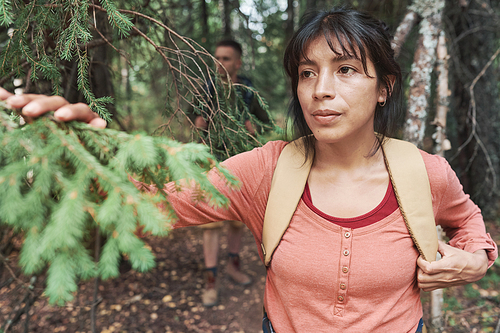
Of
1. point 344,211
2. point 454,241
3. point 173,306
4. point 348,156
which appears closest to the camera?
point 344,211

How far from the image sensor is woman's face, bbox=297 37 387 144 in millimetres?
1287

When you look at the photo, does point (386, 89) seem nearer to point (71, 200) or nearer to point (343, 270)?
point (343, 270)

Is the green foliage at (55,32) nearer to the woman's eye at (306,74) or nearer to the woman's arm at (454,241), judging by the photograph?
the woman's eye at (306,74)

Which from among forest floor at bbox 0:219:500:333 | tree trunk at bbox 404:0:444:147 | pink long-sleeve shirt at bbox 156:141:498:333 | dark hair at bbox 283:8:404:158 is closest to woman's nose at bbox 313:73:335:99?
dark hair at bbox 283:8:404:158

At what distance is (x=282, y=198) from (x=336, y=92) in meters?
0.53

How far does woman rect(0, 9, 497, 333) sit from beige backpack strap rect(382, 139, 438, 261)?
0.04m

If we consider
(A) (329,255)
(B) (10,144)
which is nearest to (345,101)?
(A) (329,255)

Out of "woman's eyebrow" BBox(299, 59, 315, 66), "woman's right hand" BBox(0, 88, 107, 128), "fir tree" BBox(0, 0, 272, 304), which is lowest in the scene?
"fir tree" BBox(0, 0, 272, 304)

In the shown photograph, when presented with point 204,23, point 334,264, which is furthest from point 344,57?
point 204,23

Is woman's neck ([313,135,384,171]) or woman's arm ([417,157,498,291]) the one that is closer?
woman's arm ([417,157,498,291])

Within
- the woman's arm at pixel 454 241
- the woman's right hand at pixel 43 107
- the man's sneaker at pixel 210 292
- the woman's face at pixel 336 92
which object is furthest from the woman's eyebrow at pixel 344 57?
the man's sneaker at pixel 210 292

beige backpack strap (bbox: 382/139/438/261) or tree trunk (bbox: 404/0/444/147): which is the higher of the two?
tree trunk (bbox: 404/0/444/147)

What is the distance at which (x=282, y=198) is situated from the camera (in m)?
1.39

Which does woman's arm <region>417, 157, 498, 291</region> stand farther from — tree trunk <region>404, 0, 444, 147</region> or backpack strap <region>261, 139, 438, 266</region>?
tree trunk <region>404, 0, 444, 147</region>
